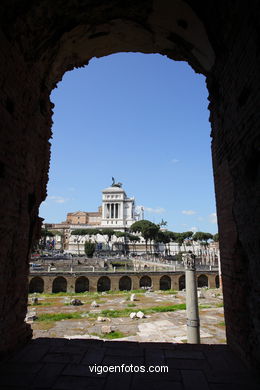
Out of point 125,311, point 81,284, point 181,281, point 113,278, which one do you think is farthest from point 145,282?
point 125,311

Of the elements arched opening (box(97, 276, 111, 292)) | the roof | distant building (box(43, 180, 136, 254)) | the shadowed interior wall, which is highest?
the roof

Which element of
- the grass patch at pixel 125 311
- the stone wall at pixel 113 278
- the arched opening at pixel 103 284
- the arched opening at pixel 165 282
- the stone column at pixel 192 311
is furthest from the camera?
the arched opening at pixel 165 282

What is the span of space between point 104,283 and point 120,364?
35.1 meters

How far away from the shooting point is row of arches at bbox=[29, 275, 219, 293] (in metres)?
34.7

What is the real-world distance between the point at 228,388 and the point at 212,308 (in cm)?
2136

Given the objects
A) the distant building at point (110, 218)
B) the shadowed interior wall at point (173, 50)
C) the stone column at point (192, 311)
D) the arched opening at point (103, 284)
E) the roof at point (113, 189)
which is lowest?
the arched opening at point (103, 284)

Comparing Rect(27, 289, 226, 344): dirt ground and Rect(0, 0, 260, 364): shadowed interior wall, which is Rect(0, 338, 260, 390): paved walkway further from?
Rect(27, 289, 226, 344): dirt ground

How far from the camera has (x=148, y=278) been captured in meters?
37.5

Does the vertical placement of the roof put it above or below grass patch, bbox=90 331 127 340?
above

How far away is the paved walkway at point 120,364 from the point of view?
334cm

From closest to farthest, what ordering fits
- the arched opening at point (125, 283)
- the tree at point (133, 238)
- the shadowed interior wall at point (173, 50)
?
the shadowed interior wall at point (173, 50)
the arched opening at point (125, 283)
the tree at point (133, 238)

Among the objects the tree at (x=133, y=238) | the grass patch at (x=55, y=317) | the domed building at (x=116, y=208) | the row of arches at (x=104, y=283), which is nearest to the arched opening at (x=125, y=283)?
→ the row of arches at (x=104, y=283)

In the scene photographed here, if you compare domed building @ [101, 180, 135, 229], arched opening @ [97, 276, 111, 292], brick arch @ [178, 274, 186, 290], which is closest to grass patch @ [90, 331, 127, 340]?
arched opening @ [97, 276, 111, 292]

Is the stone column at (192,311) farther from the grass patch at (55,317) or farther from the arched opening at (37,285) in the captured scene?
the arched opening at (37,285)
